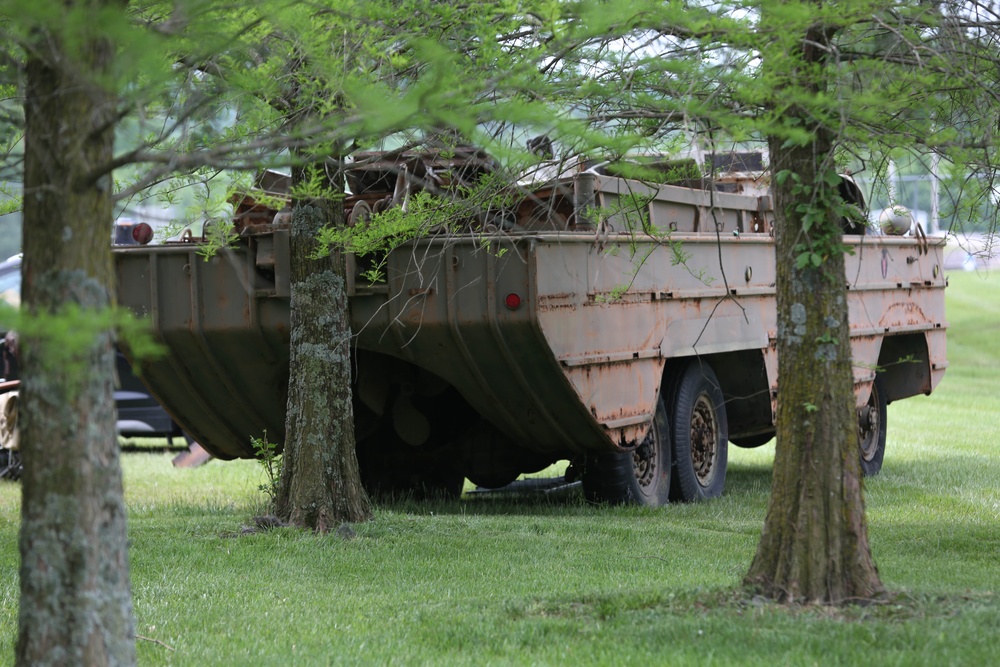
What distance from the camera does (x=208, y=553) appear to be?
26.6 feet

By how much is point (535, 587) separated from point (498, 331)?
81.1 inches

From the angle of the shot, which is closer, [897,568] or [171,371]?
[897,568]

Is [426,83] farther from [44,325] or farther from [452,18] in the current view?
[452,18]

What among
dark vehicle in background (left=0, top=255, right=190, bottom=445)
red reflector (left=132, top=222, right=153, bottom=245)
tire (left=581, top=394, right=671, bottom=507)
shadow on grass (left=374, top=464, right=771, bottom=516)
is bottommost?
shadow on grass (left=374, top=464, right=771, bottom=516)

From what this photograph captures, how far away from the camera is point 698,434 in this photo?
37.6ft

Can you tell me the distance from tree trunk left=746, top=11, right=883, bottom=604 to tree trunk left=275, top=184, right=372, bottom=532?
3.43 meters

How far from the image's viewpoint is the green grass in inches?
217

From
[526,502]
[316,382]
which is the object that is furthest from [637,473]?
[316,382]

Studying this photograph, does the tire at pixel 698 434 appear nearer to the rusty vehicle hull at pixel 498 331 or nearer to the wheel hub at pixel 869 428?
the rusty vehicle hull at pixel 498 331

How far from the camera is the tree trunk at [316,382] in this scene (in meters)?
8.66

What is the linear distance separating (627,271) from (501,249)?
144 cm

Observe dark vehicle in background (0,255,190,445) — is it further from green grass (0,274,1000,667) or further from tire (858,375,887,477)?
tire (858,375,887,477)

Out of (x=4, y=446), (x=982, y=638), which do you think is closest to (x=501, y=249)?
(x=982, y=638)

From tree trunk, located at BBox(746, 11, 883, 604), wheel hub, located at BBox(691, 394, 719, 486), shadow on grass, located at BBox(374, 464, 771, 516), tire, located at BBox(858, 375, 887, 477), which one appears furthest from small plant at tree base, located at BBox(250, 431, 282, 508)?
tire, located at BBox(858, 375, 887, 477)
